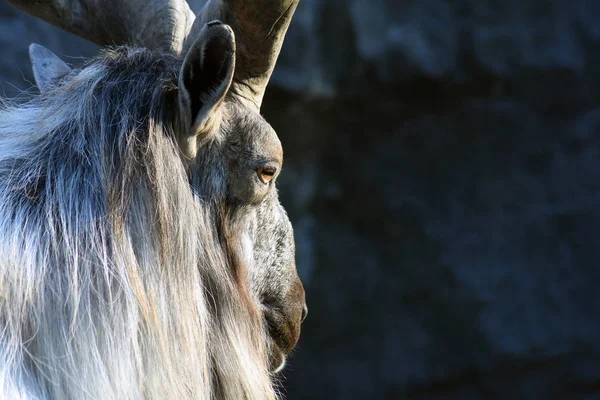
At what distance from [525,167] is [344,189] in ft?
4.83

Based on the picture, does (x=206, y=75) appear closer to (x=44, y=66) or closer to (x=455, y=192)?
(x=44, y=66)

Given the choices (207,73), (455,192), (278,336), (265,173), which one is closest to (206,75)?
(207,73)

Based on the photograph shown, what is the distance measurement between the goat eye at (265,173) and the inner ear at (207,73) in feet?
0.96

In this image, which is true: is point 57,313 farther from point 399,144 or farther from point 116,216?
point 399,144

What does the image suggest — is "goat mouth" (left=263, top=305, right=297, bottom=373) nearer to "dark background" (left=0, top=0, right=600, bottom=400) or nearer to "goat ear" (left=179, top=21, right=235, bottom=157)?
"goat ear" (left=179, top=21, right=235, bottom=157)

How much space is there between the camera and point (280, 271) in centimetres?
274

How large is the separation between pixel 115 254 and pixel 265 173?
24.1 inches

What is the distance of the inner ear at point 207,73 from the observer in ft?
7.17

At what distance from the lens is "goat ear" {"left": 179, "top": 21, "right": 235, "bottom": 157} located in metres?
2.19

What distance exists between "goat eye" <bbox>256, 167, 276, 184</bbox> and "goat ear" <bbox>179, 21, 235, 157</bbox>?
28cm

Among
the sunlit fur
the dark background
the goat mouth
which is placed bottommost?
the dark background

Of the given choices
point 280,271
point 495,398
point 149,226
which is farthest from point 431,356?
point 149,226

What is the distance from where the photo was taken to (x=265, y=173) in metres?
2.55

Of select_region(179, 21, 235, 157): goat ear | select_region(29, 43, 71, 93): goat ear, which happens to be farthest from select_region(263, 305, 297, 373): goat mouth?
select_region(29, 43, 71, 93): goat ear
